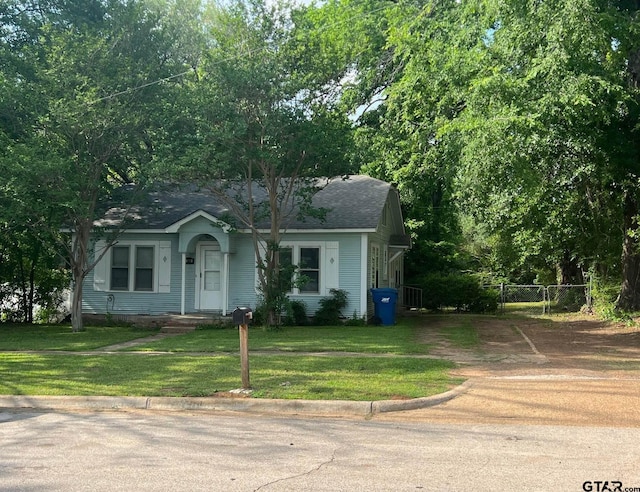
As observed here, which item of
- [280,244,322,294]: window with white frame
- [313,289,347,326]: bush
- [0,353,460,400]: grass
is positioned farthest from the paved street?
[280,244,322,294]: window with white frame

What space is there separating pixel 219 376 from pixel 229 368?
830 mm

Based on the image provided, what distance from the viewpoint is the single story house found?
20.5 metres

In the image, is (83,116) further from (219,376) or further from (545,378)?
(545,378)

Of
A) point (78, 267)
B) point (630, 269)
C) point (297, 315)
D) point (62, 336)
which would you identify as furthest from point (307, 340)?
point (630, 269)

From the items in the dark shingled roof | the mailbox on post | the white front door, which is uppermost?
the dark shingled roof

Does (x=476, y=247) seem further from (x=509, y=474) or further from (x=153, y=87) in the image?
(x=509, y=474)

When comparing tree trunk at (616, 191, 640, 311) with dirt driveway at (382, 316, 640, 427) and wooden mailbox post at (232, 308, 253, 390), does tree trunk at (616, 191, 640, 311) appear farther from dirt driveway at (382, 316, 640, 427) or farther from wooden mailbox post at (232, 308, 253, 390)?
wooden mailbox post at (232, 308, 253, 390)

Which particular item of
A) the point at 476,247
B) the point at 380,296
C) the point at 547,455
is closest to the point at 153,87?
the point at 380,296

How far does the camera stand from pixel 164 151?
677 inches

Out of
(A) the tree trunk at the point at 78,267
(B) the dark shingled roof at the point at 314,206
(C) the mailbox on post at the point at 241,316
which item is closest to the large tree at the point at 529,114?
(B) the dark shingled roof at the point at 314,206

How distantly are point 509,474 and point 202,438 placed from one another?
3.35 metres

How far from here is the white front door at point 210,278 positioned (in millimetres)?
21484

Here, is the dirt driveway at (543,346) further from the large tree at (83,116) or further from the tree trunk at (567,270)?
the tree trunk at (567,270)

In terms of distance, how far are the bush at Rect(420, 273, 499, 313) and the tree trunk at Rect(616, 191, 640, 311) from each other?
6.18 m
